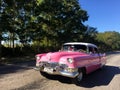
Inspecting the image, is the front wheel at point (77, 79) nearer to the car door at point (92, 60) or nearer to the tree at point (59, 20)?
the car door at point (92, 60)

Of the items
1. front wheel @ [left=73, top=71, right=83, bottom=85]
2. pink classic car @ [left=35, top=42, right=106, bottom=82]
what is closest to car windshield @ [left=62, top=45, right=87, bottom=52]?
pink classic car @ [left=35, top=42, right=106, bottom=82]

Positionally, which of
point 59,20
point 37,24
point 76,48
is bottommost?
point 76,48

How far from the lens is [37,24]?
27.8 meters

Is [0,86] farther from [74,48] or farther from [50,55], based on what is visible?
[74,48]

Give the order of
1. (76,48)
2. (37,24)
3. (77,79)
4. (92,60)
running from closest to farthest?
1. (77,79)
2. (92,60)
3. (76,48)
4. (37,24)

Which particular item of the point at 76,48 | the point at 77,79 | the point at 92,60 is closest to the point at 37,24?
the point at 76,48

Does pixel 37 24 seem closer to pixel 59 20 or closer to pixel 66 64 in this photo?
pixel 59 20

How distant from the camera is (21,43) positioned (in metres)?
26.9

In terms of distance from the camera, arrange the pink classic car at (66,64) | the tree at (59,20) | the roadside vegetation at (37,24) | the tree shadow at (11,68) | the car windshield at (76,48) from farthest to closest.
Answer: the tree at (59,20), the roadside vegetation at (37,24), the tree shadow at (11,68), the car windshield at (76,48), the pink classic car at (66,64)

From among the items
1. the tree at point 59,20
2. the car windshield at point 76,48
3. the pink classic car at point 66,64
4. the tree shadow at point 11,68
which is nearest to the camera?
the pink classic car at point 66,64

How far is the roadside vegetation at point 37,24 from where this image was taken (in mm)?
20627

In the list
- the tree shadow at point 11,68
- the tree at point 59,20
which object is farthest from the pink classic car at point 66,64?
the tree at point 59,20

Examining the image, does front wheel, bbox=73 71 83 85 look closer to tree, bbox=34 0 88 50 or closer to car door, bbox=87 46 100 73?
car door, bbox=87 46 100 73

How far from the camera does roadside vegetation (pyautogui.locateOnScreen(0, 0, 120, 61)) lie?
20.6 m
